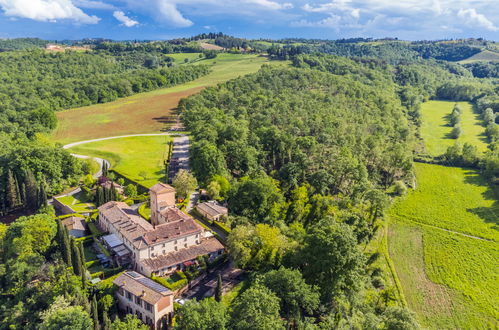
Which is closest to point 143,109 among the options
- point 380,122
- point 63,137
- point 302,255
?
point 63,137

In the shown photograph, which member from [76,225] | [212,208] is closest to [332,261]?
[212,208]

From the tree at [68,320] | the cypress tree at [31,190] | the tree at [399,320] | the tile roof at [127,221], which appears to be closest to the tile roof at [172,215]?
the tile roof at [127,221]

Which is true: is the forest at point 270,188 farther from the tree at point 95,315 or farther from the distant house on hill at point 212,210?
the distant house on hill at point 212,210

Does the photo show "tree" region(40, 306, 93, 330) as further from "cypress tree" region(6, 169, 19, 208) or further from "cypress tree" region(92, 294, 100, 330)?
"cypress tree" region(6, 169, 19, 208)

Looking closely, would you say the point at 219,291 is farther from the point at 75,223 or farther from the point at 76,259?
the point at 75,223

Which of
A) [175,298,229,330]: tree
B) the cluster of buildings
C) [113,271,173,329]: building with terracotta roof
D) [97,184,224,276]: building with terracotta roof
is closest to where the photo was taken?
[175,298,229,330]: tree

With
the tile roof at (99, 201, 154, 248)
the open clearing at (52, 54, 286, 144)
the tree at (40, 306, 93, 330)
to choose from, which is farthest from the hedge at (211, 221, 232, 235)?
the open clearing at (52, 54, 286, 144)

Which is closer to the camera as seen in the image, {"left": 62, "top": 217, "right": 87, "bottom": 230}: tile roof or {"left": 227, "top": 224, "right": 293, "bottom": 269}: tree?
{"left": 227, "top": 224, "right": 293, "bottom": 269}: tree
